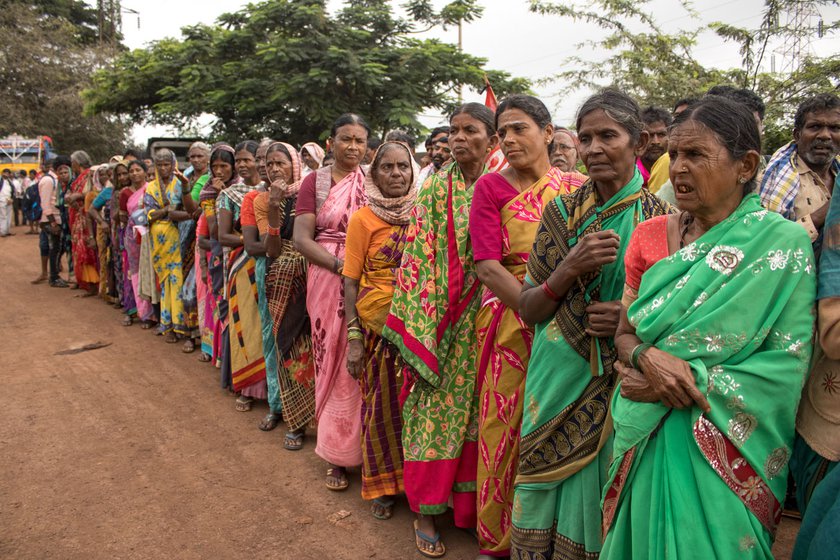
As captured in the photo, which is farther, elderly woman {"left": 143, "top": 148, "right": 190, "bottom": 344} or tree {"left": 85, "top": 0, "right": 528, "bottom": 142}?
tree {"left": 85, "top": 0, "right": 528, "bottom": 142}

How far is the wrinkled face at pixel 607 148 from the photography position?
2312 mm

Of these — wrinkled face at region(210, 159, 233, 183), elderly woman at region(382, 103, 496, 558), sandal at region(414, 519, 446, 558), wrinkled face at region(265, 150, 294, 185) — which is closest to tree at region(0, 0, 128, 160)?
wrinkled face at region(210, 159, 233, 183)

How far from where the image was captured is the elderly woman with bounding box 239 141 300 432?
4.96 metres

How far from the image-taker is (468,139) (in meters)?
3.26

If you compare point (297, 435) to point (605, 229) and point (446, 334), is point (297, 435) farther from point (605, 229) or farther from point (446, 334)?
point (605, 229)

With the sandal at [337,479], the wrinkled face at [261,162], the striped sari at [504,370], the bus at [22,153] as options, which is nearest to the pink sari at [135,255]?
the wrinkled face at [261,162]

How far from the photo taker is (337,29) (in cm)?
1717

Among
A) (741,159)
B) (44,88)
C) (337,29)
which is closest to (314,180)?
(741,159)

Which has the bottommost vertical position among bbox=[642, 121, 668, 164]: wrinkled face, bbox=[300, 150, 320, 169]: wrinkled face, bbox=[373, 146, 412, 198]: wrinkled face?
bbox=[373, 146, 412, 198]: wrinkled face

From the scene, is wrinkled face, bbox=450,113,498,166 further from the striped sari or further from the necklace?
the necklace

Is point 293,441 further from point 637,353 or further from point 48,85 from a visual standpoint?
point 48,85

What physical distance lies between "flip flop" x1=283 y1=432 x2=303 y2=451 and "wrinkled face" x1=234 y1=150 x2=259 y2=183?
2.27 m

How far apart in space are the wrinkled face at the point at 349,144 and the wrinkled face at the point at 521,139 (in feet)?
4.89

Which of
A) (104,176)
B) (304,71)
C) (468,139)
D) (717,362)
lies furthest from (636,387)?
(304,71)
